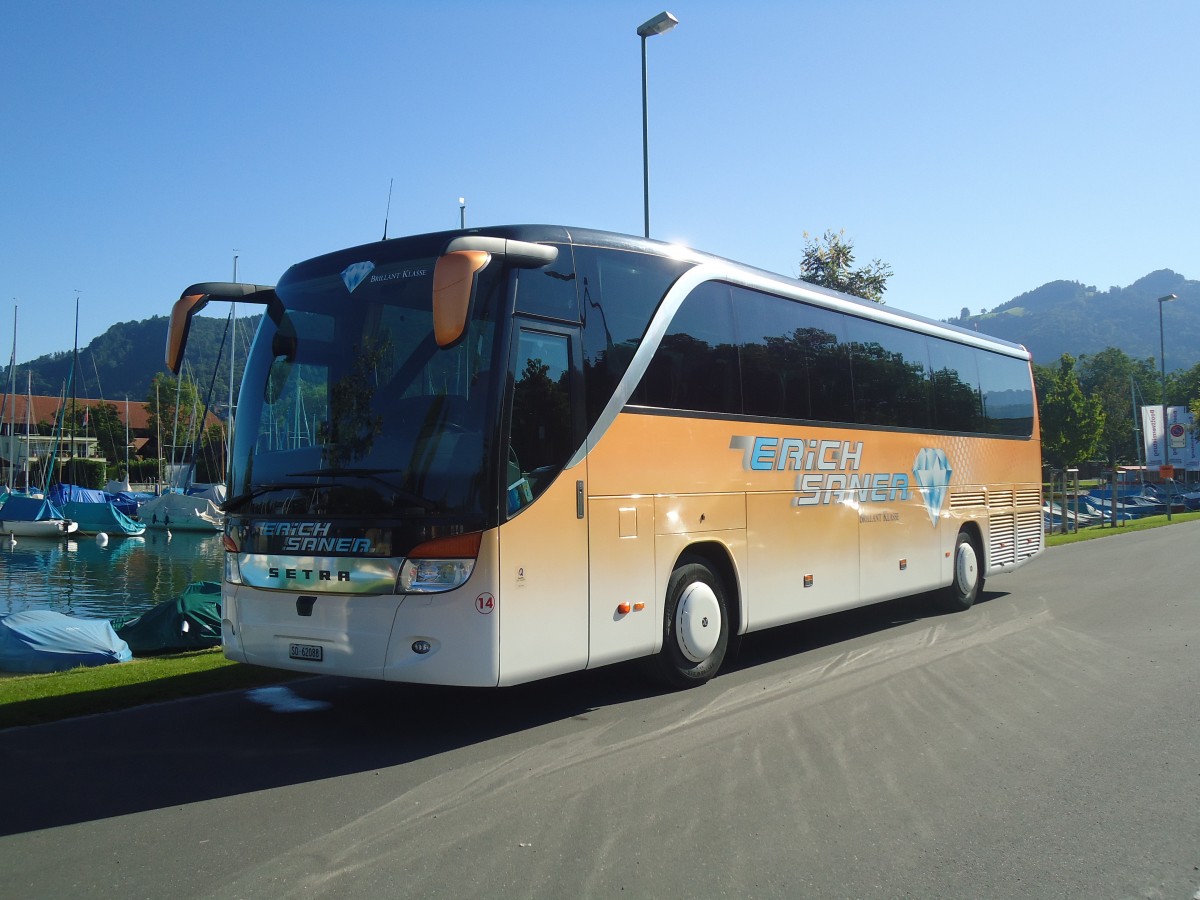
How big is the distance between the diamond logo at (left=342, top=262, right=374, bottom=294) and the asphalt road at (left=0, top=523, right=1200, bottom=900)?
334 cm

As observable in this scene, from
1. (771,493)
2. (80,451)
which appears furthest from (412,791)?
(80,451)

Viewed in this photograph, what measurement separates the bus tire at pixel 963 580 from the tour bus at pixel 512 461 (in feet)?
14.6

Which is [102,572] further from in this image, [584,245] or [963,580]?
[584,245]

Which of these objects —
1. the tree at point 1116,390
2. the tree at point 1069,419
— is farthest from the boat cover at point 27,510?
the tree at point 1116,390

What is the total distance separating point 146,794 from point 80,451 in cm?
12050

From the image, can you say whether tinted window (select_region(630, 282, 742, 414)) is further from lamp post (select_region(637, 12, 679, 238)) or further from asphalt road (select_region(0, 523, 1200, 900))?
lamp post (select_region(637, 12, 679, 238))

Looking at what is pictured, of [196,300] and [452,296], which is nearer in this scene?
[452,296]

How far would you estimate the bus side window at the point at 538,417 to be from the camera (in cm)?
682

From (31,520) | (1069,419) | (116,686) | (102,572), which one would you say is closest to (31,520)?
(31,520)

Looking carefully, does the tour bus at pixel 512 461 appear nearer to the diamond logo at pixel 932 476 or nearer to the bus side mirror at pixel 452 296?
the bus side mirror at pixel 452 296

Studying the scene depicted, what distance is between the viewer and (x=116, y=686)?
863 centimetres

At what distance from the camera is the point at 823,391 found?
35.0ft

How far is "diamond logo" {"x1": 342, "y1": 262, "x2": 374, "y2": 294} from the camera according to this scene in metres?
7.26

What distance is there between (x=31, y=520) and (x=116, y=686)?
5217cm
